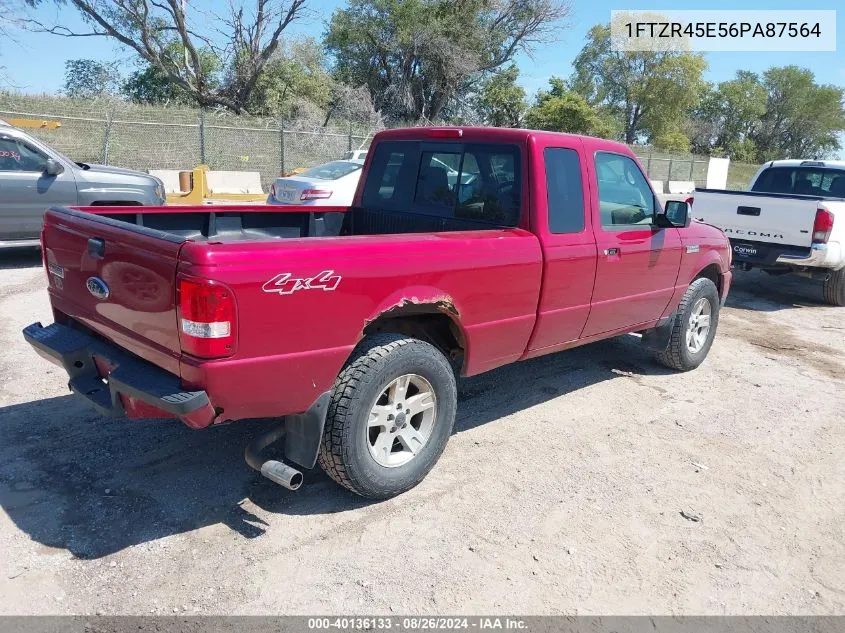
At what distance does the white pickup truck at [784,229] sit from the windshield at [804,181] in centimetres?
11

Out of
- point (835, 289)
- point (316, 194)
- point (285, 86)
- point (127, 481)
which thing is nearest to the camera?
point (127, 481)

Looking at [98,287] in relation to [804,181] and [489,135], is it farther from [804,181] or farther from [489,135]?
[804,181]

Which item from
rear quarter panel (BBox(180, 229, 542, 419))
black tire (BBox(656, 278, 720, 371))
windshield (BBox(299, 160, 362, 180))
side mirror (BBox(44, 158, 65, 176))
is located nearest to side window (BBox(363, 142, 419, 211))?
rear quarter panel (BBox(180, 229, 542, 419))

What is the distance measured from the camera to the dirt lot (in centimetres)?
301

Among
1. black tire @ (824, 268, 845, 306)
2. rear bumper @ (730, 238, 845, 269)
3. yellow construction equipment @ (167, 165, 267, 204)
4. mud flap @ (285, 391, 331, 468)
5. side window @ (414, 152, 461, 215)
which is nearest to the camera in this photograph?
mud flap @ (285, 391, 331, 468)

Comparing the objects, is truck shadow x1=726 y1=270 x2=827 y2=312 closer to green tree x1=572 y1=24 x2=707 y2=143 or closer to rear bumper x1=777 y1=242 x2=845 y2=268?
rear bumper x1=777 y1=242 x2=845 y2=268

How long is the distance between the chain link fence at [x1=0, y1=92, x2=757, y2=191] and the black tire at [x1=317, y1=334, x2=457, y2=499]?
17.4 meters

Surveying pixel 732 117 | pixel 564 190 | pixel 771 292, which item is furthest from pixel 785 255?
pixel 732 117

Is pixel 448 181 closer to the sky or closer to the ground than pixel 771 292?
closer to the sky

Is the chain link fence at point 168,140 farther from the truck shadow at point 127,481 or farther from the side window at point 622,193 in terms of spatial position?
the side window at point 622,193

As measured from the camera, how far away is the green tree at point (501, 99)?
4238 centimetres

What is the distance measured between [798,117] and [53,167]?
78.8m

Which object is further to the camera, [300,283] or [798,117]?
[798,117]

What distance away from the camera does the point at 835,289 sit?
9.59 metres
